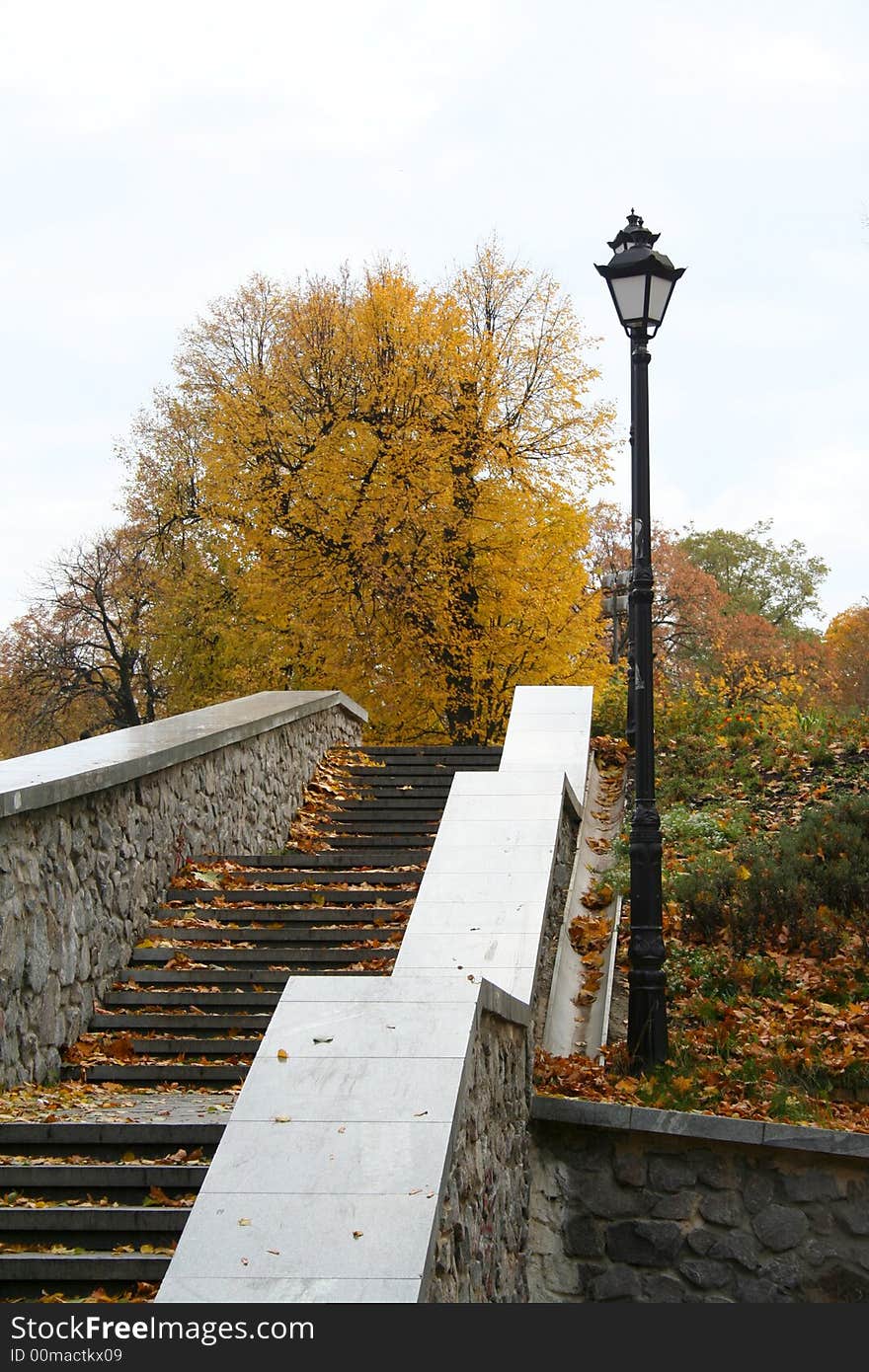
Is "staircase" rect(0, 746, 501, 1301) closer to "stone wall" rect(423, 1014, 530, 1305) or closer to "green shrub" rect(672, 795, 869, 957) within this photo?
"stone wall" rect(423, 1014, 530, 1305)

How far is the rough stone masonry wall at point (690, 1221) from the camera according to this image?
20.4ft

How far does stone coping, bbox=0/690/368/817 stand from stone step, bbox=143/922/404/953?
0.99 metres

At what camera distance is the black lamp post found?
760 centimetres

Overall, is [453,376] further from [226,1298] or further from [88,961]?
[226,1298]

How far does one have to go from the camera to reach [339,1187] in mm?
4172

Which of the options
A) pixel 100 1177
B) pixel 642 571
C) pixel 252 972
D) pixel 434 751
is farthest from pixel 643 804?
pixel 434 751

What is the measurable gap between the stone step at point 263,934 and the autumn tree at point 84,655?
79.0 ft

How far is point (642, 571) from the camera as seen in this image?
791cm

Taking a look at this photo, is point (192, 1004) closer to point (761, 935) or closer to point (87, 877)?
point (87, 877)

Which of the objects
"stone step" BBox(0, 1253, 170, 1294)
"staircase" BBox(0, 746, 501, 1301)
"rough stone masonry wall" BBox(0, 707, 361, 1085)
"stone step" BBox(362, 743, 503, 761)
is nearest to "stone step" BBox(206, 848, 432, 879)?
"staircase" BBox(0, 746, 501, 1301)

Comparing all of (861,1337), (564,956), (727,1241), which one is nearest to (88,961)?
(564,956)

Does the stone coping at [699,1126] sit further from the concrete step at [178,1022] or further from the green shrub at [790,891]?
the green shrub at [790,891]

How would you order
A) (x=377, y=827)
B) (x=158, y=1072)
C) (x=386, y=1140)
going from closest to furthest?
(x=386, y=1140) → (x=158, y=1072) → (x=377, y=827)

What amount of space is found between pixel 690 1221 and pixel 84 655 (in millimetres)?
30249
